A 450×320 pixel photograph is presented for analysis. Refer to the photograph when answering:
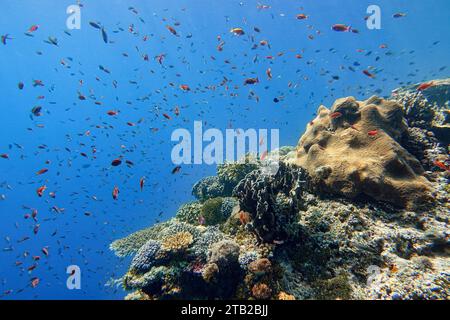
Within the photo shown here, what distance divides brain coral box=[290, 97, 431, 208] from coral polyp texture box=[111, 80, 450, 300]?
0.02 meters

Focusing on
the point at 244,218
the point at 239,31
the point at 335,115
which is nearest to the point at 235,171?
the point at 244,218

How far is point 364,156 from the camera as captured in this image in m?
6.20

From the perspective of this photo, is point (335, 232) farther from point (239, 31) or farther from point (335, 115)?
point (239, 31)

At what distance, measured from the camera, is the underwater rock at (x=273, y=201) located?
5.52m

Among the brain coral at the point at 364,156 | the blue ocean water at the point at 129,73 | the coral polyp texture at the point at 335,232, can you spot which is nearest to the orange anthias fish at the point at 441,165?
the coral polyp texture at the point at 335,232

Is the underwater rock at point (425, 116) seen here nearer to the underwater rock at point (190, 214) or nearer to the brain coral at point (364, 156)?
the brain coral at point (364, 156)

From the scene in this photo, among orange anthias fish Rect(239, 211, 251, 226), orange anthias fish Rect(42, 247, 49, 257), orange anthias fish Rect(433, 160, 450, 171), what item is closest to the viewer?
orange anthias fish Rect(239, 211, 251, 226)

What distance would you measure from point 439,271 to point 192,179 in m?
65.4

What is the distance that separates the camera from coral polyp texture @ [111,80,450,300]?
184 inches

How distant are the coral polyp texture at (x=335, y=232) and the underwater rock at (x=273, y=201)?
0.02 m

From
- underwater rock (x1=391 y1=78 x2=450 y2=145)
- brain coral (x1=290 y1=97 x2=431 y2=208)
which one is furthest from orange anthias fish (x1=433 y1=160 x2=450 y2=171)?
underwater rock (x1=391 y1=78 x2=450 y2=145)

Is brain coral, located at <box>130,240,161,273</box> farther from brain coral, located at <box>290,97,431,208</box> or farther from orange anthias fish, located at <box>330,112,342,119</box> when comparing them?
orange anthias fish, located at <box>330,112,342,119</box>

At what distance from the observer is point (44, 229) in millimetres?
94062
